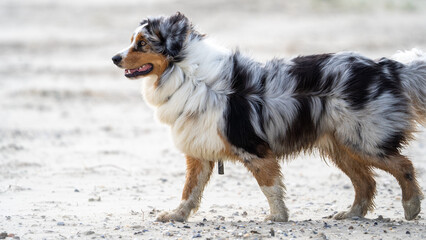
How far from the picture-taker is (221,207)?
295 inches

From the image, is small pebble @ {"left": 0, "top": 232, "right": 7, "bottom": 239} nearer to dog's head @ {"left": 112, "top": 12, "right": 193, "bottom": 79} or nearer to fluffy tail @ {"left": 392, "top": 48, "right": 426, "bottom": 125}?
dog's head @ {"left": 112, "top": 12, "right": 193, "bottom": 79}

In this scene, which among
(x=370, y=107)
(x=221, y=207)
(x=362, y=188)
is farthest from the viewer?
(x=221, y=207)

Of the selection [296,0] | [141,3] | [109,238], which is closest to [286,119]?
[109,238]

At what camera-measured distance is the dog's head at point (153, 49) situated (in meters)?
6.44

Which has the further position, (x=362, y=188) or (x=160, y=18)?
(x=362, y=188)

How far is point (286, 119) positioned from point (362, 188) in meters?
1.27

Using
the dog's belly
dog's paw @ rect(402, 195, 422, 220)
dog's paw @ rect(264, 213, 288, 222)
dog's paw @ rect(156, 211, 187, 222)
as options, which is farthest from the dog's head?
dog's paw @ rect(402, 195, 422, 220)

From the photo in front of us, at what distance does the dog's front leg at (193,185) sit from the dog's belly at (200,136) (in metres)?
0.29

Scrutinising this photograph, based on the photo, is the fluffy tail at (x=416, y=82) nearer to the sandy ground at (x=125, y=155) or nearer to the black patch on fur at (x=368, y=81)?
the black patch on fur at (x=368, y=81)

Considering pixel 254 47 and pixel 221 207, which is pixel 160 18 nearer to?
pixel 221 207

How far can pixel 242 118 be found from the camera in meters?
6.26

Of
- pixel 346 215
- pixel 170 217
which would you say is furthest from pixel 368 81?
pixel 170 217

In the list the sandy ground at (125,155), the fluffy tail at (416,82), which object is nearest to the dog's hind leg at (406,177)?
the sandy ground at (125,155)

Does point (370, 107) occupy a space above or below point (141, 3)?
below
